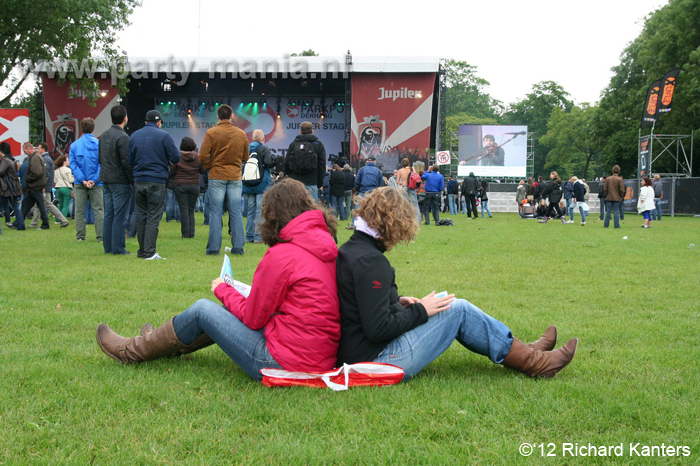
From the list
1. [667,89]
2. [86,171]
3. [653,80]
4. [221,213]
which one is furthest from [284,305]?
[653,80]

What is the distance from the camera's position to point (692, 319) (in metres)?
5.39

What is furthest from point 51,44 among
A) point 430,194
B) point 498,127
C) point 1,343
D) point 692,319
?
point 498,127

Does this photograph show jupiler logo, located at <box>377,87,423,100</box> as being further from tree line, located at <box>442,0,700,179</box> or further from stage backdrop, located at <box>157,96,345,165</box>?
tree line, located at <box>442,0,700,179</box>

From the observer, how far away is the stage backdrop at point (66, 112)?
30.5 meters

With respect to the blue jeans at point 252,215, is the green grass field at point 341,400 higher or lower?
lower

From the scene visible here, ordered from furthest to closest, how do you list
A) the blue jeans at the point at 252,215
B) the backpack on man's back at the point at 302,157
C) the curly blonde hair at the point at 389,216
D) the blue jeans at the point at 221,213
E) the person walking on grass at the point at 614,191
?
the person walking on grass at the point at 614,191
the blue jeans at the point at 252,215
the backpack on man's back at the point at 302,157
the blue jeans at the point at 221,213
the curly blonde hair at the point at 389,216

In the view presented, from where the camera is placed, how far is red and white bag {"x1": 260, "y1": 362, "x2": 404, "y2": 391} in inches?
129

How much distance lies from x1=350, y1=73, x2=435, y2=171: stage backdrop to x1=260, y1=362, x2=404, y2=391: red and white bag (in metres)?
26.1

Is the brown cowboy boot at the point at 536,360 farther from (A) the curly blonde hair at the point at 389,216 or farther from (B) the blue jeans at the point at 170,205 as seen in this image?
(B) the blue jeans at the point at 170,205

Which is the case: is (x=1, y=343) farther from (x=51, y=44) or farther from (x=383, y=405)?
(x=51, y=44)

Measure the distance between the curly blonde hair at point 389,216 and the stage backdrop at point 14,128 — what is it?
13597mm

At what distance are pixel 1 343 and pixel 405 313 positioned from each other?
2.80 meters

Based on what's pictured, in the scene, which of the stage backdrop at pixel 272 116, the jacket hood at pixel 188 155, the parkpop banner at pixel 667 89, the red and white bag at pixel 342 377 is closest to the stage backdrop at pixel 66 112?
the stage backdrop at pixel 272 116

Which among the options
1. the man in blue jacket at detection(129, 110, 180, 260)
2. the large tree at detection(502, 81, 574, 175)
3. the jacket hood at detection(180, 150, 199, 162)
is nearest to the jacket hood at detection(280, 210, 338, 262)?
the man in blue jacket at detection(129, 110, 180, 260)
